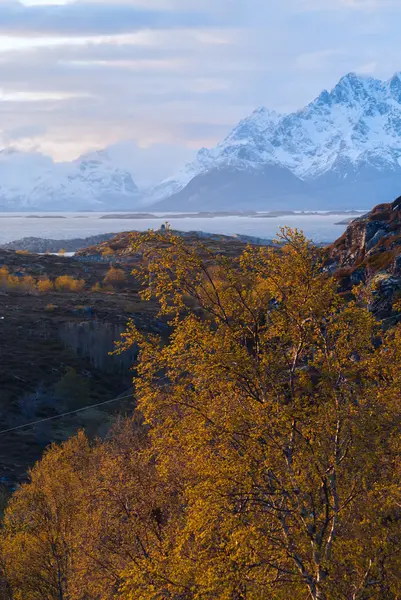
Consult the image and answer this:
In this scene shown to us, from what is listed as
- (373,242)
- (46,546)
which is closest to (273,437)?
(46,546)

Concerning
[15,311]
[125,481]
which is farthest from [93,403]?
[125,481]

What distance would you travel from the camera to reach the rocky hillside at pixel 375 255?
264 ft

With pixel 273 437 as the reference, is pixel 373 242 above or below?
above

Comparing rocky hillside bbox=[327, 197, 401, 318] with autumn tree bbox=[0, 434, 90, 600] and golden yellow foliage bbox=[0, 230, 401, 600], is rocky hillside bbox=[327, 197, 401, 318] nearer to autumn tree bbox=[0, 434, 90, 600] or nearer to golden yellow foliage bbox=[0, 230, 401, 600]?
autumn tree bbox=[0, 434, 90, 600]

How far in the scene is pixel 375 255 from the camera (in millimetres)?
102188

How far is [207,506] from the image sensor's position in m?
17.3

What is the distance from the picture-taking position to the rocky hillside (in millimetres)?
80500

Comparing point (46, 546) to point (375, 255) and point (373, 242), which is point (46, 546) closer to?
point (375, 255)

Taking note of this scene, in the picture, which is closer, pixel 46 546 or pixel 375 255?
pixel 46 546

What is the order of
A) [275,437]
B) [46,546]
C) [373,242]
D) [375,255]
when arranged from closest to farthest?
[275,437], [46,546], [375,255], [373,242]

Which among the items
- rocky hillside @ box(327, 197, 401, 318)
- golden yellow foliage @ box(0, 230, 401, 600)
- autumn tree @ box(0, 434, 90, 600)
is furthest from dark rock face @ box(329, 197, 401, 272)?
golden yellow foliage @ box(0, 230, 401, 600)

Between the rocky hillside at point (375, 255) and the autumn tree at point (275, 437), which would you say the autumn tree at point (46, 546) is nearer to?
the autumn tree at point (275, 437)

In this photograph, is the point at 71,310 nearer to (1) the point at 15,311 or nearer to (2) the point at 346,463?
(1) the point at 15,311

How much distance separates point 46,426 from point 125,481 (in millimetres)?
85975
